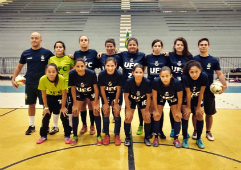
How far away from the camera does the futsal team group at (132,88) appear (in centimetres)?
313

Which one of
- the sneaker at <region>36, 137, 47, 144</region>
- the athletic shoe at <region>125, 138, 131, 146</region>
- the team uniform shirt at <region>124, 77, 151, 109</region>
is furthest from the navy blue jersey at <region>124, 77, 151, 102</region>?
the sneaker at <region>36, 137, 47, 144</region>

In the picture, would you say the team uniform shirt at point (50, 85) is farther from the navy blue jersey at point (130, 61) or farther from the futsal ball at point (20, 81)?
the navy blue jersey at point (130, 61)

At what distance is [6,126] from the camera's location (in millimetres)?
4020

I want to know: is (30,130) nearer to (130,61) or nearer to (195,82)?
(130,61)

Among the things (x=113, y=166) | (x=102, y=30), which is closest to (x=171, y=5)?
(x=102, y=30)

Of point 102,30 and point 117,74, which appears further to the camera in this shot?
point 102,30

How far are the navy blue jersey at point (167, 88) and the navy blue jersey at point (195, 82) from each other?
127 millimetres

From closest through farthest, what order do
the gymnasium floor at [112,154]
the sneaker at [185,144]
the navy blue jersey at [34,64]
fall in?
the gymnasium floor at [112,154]
the sneaker at [185,144]
the navy blue jersey at [34,64]

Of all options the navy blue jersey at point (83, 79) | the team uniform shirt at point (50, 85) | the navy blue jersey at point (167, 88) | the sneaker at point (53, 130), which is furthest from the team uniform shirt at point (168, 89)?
the sneaker at point (53, 130)

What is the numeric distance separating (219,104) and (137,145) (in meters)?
3.78

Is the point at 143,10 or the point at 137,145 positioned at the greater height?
the point at 143,10

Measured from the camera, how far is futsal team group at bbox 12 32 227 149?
3.13 metres

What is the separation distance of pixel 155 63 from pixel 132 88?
2.14 ft

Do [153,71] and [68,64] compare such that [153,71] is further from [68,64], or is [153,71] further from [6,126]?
[6,126]
